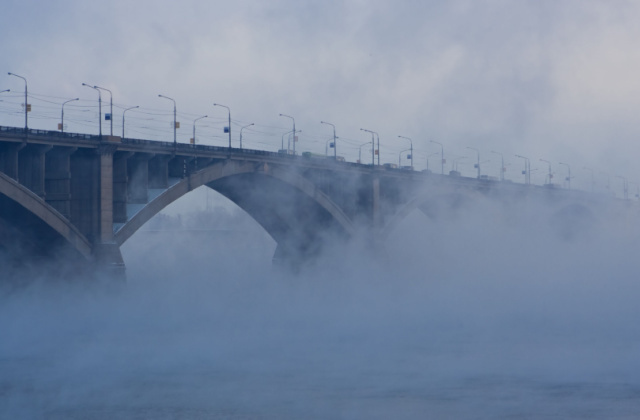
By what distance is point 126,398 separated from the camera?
2189 cm

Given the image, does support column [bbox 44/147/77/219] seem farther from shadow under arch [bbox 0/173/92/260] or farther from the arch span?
the arch span

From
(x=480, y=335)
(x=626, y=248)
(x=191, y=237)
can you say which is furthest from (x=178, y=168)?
(x=191, y=237)

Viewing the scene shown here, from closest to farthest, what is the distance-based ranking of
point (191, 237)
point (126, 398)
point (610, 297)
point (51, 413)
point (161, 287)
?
point (51, 413) < point (126, 398) < point (610, 297) < point (161, 287) < point (191, 237)

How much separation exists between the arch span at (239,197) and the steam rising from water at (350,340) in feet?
10.6

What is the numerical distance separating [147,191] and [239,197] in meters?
11.6

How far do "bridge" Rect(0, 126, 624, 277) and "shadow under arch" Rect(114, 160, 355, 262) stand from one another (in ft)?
0.22

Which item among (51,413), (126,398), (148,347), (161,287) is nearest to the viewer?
(51,413)

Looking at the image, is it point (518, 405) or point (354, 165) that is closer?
point (518, 405)

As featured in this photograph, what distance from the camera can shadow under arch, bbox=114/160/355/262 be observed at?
132 ft

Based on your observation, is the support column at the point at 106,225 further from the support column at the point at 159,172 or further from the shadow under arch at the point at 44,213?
the support column at the point at 159,172

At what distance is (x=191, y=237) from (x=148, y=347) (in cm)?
7257

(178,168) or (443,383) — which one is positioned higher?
(178,168)

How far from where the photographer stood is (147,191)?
39.2m

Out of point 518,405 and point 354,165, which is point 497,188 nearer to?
point 354,165
